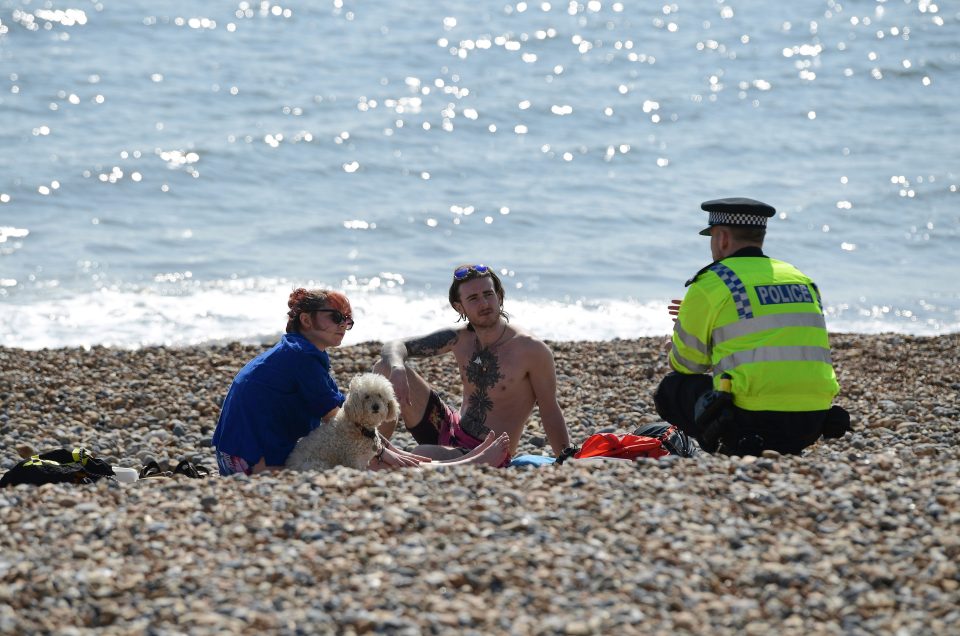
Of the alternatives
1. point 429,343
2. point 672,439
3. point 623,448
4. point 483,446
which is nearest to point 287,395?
point 483,446

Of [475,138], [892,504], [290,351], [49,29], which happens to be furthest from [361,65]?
[892,504]

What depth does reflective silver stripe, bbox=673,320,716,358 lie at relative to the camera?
5914 mm

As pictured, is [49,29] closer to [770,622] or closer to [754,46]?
[754,46]

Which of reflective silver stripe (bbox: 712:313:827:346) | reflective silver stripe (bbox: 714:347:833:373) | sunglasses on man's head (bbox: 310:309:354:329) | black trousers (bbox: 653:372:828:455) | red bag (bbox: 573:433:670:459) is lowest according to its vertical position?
red bag (bbox: 573:433:670:459)

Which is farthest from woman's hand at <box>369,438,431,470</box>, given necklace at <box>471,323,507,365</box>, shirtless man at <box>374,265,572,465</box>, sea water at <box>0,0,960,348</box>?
sea water at <box>0,0,960,348</box>

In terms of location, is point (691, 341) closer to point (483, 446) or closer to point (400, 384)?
point (483, 446)

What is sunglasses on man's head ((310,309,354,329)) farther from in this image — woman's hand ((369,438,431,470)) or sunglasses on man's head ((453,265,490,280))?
sunglasses on man's head ((453,265,490,280))

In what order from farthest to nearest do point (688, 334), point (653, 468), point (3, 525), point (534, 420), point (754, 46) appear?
point (754, 46), point (534, 420), point (688, 334), point (653, 468), point (3, 525)

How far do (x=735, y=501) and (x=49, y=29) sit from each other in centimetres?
2689

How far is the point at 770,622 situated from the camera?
3.88 m

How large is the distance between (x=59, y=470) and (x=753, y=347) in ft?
11.3

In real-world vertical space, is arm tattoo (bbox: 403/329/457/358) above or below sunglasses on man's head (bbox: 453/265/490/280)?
below

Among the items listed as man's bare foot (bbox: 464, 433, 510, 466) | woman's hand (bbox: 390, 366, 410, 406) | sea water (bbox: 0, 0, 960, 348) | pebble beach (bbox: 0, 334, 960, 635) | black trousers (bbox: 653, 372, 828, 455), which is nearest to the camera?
pebble beach (bbox: 0, 334, 960, 635)

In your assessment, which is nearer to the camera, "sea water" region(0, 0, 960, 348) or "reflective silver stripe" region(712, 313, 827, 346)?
"reflective silver stripe" region(712, 313, 827, 346)
